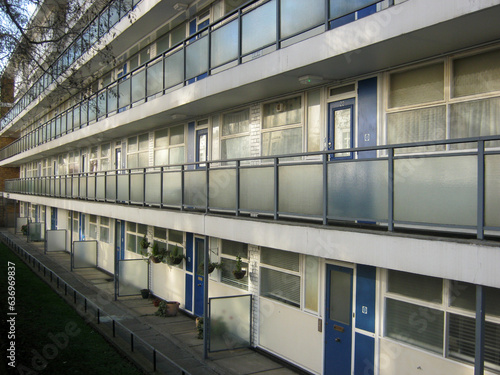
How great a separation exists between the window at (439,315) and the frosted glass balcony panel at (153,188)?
23.9ft

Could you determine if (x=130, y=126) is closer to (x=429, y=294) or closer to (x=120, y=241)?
(x=120, y=241)

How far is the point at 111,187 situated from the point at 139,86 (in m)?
3.99

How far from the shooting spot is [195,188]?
36.4ft

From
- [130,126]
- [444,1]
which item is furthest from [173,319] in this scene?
[444,1]

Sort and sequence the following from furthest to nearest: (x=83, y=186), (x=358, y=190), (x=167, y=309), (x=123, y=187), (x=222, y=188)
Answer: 1. (x=83, y=186)
2. (x=123, y=187)
3. (x=167, y=309)
4. (x=222, y=188)
5. (x=358, y=190)

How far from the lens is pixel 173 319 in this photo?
553 inches

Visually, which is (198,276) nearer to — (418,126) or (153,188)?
(153,188)

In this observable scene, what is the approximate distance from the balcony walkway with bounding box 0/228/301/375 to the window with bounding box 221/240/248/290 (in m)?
1.71

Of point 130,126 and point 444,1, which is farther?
point 130,126

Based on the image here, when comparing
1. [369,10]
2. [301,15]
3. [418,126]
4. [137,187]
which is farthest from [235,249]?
[369,10]

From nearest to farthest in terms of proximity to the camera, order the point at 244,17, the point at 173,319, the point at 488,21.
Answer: the point at 488,21 < the point at 244,17 < the point at 173,319

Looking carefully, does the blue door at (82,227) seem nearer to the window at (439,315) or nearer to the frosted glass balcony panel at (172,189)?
the frosted glass balcony panel at (172,189)

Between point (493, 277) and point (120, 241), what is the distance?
56.6ft

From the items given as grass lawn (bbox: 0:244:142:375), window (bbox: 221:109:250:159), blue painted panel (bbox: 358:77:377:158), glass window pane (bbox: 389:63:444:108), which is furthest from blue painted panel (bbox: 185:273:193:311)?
glass window pane (bbox: 389:63:444:108)
